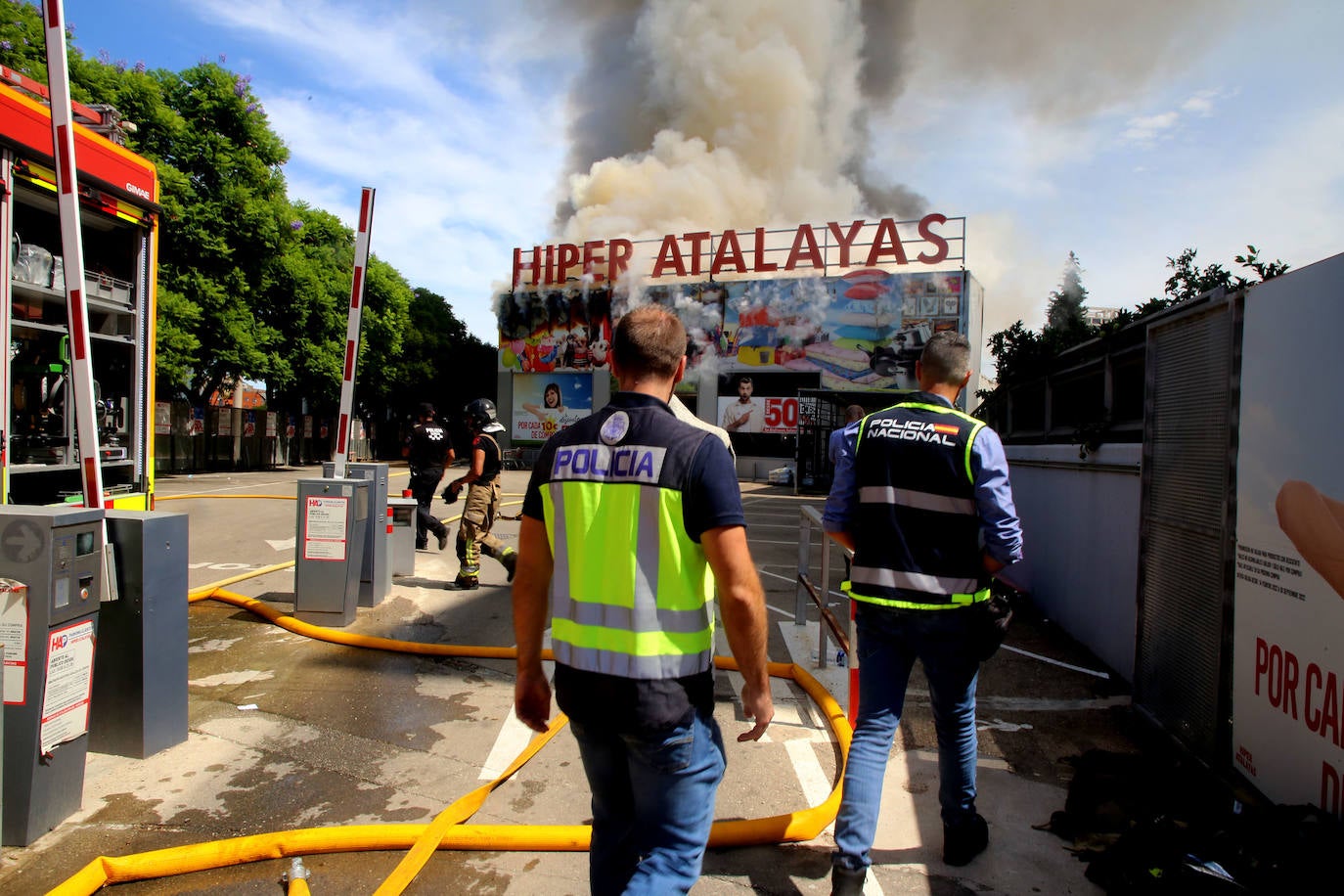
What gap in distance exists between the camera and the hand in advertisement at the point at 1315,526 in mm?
2578

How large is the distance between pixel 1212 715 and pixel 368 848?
11.4ft

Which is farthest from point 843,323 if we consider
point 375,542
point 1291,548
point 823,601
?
point 1291,548

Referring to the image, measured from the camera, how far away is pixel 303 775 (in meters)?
3.49

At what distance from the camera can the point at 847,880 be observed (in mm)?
2506

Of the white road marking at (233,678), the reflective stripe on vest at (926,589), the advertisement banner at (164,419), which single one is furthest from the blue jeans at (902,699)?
the advertisement banner at (164,419)

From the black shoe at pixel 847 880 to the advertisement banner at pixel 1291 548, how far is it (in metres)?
1.60

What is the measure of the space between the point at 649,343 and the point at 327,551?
4.56m

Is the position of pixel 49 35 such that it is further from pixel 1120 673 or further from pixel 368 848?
pixel 1120 673

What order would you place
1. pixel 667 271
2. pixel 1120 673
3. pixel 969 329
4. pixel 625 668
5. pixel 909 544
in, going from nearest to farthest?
pixel 625 668 → pixel 909 544 → pixel 1120 673 → pixel 969 329 → pixel 667 271

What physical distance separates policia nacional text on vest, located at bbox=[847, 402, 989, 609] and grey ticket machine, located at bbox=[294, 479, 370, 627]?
4224 millimetres

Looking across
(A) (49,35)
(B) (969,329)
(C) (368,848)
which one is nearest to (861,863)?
(C) (368,848)

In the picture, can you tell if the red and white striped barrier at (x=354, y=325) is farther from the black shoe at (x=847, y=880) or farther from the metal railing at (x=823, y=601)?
the black shoe at (x=847, y=880)

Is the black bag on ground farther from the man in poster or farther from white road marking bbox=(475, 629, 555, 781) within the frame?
the man in poster

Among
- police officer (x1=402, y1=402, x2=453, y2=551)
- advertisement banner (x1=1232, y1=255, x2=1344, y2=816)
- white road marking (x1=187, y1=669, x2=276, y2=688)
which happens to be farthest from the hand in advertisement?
police officer (x1=402, y1=402, x2=453, y2=551)
